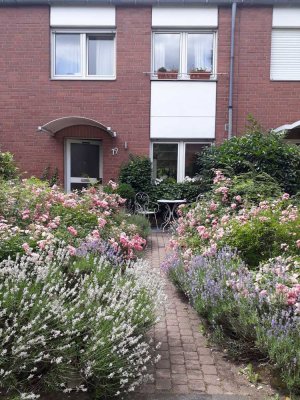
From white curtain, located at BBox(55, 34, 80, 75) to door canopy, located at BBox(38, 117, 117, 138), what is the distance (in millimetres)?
1678

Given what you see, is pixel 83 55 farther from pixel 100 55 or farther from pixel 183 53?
pixel 183 53

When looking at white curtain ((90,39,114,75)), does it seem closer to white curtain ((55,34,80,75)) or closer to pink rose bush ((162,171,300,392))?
white curtain ((55,34,80,75))

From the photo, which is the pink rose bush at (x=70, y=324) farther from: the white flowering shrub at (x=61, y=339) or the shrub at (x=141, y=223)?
the shrub at (x=141, y=223)

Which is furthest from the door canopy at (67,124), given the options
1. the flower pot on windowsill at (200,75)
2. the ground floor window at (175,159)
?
the flower pot on windowsill at (200,75)

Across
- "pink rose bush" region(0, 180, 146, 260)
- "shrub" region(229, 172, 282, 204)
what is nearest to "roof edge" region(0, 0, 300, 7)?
"shrub" region(229, 172, 282, 204)

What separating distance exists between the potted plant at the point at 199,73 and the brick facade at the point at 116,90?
0.38 m

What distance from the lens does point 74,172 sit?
1235 centimetres

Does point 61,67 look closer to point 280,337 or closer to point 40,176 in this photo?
point 40,176

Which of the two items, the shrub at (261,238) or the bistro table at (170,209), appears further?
the bistro table at (170,209)

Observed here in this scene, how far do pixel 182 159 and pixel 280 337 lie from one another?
936 centimetres

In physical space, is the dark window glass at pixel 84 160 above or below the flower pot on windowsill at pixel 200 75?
below

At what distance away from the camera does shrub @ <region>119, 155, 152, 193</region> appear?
1145 cm

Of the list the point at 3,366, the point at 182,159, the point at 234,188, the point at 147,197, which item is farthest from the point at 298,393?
the point at 182,159

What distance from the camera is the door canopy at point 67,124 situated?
11000 mm
